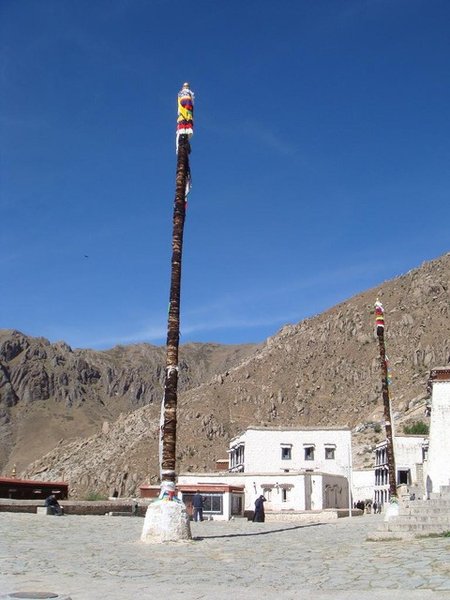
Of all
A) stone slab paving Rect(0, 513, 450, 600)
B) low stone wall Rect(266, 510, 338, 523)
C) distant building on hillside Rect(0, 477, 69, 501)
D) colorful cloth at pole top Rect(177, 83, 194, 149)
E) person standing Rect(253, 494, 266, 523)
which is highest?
colorful cloth at pole top Rect(177, 83, 194, 149)

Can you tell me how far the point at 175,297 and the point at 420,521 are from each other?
26.1 feet

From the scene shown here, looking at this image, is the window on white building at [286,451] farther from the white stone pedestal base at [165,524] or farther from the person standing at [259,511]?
the white stone pedestal base at [165,524]

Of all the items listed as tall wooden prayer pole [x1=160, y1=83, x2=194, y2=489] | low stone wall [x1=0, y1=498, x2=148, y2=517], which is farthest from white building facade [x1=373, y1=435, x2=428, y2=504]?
tall wooden prayer pole [x1=160, y1=83, x2=194, y2=489]

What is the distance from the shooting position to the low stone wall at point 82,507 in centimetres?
2466

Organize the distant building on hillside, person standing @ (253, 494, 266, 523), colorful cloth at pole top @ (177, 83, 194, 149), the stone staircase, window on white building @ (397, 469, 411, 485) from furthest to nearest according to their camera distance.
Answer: window on white building @ (397, 469, 411, 485), the distant building on hillside, person standing @ (253, 494, 266, 523), colorful cloth at pole top @ (177, 83, 194, 149), the stone staircase

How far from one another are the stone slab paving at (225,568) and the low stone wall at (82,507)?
359 inches

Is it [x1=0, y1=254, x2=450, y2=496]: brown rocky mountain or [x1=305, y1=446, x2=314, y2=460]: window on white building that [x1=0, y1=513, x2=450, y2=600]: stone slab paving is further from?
[x1=0, y1=254, x2=450, y2=496]: brown rocky mountain

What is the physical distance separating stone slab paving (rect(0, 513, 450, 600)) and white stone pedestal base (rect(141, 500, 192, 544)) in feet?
1.11

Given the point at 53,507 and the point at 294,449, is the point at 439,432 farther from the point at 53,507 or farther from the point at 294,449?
the point at 294,449

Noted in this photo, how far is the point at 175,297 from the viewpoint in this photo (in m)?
17.9

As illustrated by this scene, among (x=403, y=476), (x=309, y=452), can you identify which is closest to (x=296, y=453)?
(x=309, y=452)

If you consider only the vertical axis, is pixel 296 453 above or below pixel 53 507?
above

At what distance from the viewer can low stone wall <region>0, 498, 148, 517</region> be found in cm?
2466

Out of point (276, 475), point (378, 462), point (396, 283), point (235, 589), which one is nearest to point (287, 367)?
point (396, 283)
